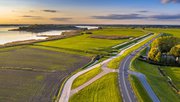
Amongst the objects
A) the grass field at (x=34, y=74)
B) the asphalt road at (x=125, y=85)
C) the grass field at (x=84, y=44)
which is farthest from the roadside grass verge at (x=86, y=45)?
the asphalt road at (x=125, y=85)

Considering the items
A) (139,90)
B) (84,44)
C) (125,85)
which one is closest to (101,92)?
(125,85)

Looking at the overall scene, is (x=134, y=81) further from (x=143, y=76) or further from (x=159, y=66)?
(x=159, y=66)

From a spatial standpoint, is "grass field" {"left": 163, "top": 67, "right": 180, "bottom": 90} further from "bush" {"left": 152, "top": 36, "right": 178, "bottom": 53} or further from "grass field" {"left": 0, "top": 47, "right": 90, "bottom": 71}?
"grass field" {"left": 0, "top": 47, "right": 90, "bottom": 71}

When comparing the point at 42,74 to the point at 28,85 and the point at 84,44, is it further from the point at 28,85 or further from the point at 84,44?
the point at 84,44

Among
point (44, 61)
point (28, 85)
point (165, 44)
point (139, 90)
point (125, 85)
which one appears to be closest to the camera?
point (139, 90)

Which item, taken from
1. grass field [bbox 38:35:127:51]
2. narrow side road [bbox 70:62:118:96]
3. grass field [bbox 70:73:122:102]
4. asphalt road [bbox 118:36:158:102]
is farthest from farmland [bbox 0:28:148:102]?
grass field [bbox 38:35:127:51]
